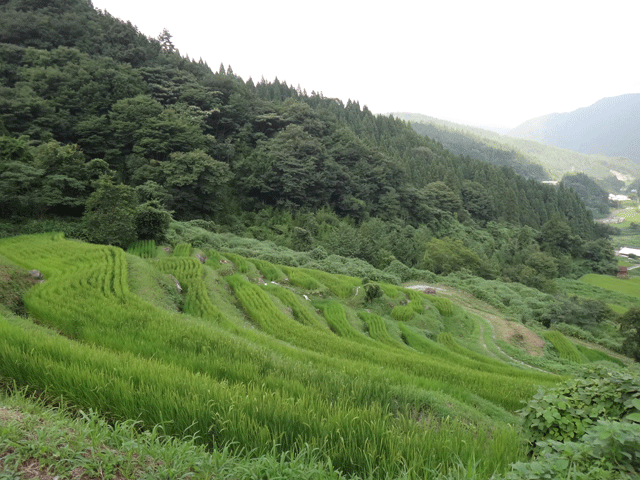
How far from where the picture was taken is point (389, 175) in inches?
2255

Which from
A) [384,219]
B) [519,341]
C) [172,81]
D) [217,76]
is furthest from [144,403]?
[217,76]

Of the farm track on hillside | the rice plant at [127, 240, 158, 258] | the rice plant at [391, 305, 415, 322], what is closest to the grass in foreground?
the farm track on hillside

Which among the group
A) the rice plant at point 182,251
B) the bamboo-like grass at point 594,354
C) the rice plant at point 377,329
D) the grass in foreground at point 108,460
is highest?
the grass in foreground at point 108,460

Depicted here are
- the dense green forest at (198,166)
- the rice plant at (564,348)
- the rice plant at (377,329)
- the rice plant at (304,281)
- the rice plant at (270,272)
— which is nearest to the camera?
the rice plant at (377,329)

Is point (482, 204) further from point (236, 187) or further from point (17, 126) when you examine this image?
point (17, 126)

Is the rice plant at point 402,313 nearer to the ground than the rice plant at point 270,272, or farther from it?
nearer to the ground

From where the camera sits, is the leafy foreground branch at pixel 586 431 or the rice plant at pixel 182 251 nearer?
the leafy foreground branch at pixel 586 431

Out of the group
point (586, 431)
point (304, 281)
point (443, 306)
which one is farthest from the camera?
point (443, 306)

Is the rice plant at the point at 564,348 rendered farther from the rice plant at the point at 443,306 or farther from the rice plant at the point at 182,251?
the rice plant at the point at 182,251

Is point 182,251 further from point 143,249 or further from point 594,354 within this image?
point 594,354

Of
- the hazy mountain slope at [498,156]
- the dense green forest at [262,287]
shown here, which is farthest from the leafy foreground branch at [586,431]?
the hazy mountain slope at [498,156]

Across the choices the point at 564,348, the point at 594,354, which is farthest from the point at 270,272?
the point at 594,354

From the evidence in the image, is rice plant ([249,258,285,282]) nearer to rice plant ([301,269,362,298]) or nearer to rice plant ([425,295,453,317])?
rice plant ([301,269,362,298])

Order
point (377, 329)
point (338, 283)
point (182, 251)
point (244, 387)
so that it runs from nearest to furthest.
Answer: point (244, 387) → point (377, 329) → point (182, 251) → point (338, 283)
